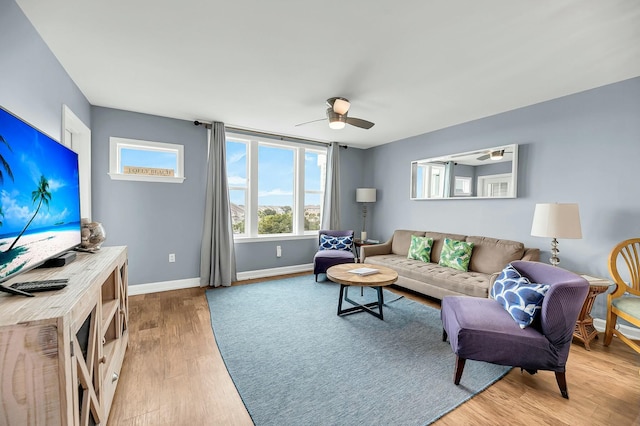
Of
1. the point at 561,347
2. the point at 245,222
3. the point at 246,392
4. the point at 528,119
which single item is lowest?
the point at 246,392

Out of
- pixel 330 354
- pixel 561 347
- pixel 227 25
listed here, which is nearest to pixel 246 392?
pixel 330 354

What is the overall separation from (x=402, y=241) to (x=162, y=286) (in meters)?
3.71

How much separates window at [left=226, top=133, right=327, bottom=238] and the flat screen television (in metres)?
2.68

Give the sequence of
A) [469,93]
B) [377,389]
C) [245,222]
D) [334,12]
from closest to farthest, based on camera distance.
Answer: [334,12] → [377,389] → [469,93] → [245,222]

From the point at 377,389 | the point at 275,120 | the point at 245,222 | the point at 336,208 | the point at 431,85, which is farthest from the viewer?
the point at 336,208

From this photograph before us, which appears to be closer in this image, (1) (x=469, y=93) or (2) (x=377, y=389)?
(2) (x=377, y=389)

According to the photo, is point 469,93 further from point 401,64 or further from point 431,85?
point 401,64

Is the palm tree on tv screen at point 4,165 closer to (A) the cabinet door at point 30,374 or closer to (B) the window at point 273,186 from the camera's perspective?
(A) the cabinet door at point 30,374

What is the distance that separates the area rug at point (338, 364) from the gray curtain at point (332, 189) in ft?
6.70

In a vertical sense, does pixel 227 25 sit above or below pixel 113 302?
above

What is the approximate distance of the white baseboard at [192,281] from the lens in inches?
143

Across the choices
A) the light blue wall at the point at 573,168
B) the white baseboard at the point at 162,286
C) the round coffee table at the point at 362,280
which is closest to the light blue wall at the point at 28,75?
the white baseboard at the point at 162,286

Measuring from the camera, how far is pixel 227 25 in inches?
72.5

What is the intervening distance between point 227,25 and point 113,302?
82.0 inches
